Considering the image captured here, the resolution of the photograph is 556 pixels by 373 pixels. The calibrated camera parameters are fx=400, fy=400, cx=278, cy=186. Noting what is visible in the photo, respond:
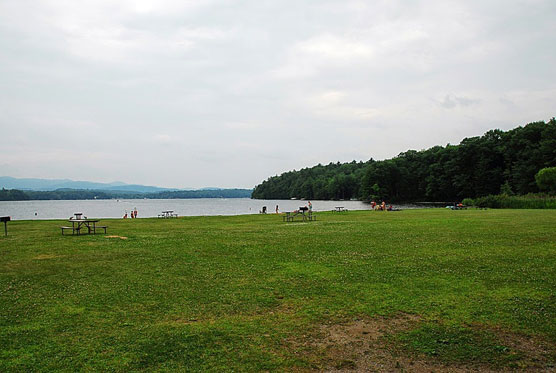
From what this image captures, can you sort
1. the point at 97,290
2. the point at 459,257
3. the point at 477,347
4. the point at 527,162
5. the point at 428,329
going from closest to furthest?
the point at 477,347
the point at 428,329
the point at 97,290
the point at 459,257
the point at 527,162

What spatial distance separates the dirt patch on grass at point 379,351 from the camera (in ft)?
20.4

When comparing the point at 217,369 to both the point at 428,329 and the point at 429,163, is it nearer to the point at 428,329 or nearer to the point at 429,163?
the point at 428,329

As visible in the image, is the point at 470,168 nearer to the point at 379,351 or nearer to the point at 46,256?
the point at 46,256

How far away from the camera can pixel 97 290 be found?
1059cm

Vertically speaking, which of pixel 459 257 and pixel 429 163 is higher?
pixel 429 163

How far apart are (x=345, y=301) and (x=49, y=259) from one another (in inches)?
462

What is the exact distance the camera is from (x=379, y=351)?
22.4 feet

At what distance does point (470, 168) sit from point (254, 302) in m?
120

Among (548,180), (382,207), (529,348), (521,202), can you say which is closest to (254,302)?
(529,348)

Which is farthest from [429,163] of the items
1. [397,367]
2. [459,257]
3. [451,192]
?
[397,367]

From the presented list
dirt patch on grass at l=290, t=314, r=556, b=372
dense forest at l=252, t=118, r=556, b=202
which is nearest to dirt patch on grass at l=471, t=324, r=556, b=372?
dirt patch on grass at l=290, t=314, r=556, b=372

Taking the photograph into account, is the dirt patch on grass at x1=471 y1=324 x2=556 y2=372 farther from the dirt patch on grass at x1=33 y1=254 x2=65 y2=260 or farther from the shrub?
the shrub

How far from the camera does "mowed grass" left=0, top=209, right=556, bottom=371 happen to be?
6.69m

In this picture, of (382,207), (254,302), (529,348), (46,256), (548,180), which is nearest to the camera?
(529,348)
